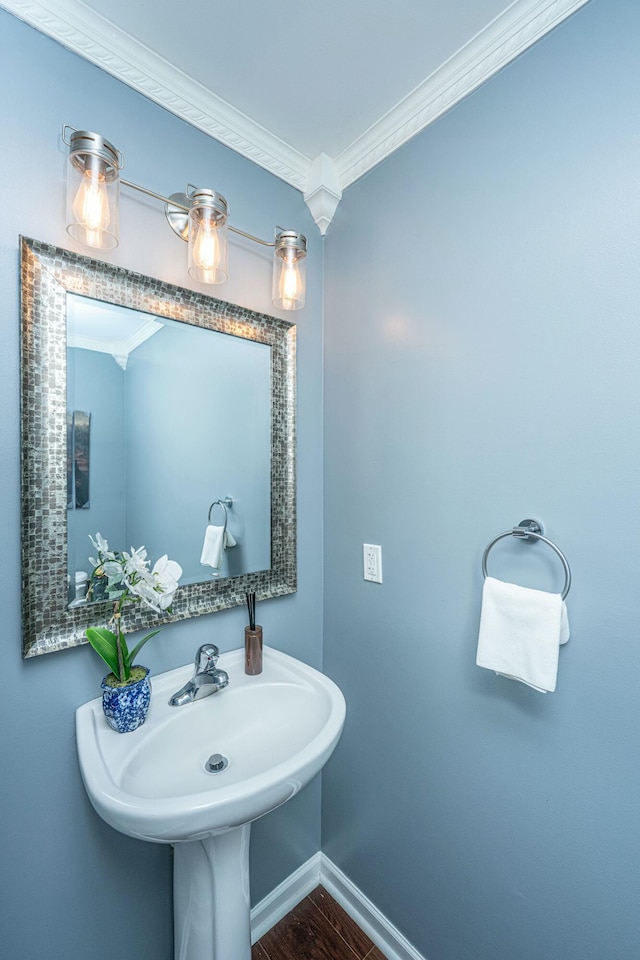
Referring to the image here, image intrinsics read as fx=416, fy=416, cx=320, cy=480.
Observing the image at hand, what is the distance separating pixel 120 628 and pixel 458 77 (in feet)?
5.22

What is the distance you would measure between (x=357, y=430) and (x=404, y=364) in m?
0.26

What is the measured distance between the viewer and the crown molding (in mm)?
913

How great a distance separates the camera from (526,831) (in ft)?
3.12

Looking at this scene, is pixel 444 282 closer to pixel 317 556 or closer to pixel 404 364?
pixel 404 364

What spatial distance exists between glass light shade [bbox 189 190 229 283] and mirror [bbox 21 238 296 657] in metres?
0.10

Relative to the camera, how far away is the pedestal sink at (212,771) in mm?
721

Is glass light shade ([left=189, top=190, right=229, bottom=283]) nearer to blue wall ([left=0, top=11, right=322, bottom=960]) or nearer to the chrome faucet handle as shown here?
blue wall ([left=0, top=11, right=322, bottom=960])

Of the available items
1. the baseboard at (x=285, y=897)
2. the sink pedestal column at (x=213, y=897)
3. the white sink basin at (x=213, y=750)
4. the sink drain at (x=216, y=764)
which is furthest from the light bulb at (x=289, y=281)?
the baseboard at (x=285, y=897)

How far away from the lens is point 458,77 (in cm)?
106

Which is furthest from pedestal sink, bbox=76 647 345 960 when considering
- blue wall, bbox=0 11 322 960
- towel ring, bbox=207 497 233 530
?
towel ring, bbox=207 497 233 530

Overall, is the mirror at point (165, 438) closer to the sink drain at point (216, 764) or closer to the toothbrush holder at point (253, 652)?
the toothbrush holder at point (253, 652)

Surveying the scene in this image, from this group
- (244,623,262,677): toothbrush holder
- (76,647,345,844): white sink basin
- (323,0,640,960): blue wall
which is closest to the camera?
(76,647,345,844): white sink basin

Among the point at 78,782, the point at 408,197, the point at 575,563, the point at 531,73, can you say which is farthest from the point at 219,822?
the point at 531,73

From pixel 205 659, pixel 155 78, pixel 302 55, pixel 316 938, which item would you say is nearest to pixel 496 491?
→ pixel 205 659
